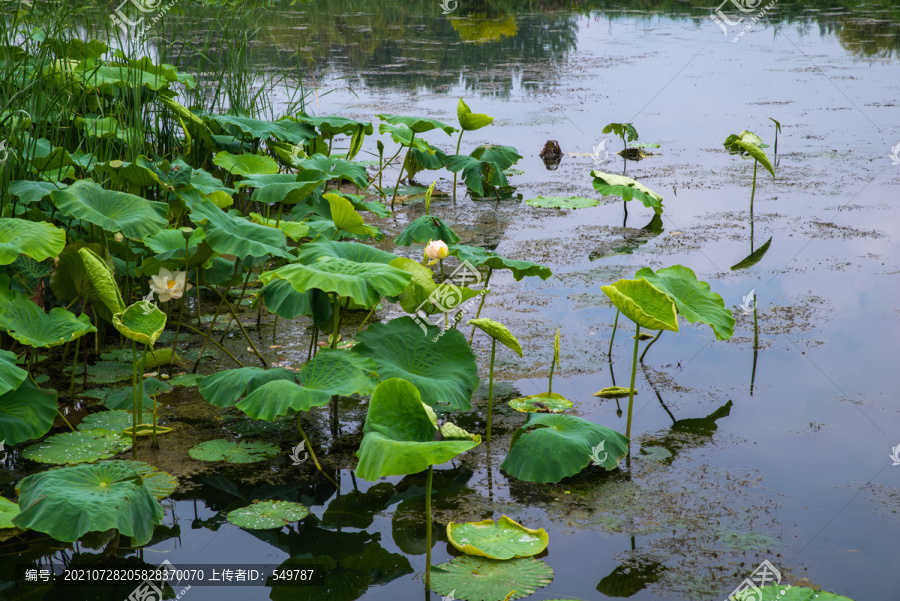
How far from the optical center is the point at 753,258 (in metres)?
3.82

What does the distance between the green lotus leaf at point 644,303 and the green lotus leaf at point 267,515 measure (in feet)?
3.51

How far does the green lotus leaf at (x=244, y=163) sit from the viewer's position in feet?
11.0

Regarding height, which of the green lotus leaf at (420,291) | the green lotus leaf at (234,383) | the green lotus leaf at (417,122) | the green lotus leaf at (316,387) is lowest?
the green lotus leaf at (234,383)

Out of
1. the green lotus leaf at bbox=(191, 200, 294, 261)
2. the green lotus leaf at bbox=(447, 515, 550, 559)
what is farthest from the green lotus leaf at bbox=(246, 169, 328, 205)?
the green lotus leaf at bbox=(447, 515, 550, 559)

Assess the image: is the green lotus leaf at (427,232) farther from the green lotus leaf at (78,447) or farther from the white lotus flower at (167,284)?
the green lotus leaf at (78,447)

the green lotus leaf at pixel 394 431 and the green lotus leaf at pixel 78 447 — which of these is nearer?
the green lotus leaf at pixel 394 431

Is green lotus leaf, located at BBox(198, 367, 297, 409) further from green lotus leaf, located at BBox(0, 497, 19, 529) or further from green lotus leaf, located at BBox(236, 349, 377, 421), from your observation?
green lotus leaf, located at BBox(0, 497, 19, 529)

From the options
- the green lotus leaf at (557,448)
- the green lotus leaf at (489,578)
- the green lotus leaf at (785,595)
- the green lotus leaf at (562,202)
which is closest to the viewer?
the green lotus leaf at (785,595)

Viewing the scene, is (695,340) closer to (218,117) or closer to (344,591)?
(344,591)

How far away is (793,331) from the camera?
10.0 feet

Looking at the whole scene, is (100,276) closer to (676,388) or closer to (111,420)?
(111,420)

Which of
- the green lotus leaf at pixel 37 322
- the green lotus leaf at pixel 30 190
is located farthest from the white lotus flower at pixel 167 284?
the green lotus leaf at pixel 30 190

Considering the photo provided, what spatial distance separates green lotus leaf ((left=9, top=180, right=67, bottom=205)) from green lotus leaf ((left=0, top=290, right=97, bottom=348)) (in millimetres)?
427

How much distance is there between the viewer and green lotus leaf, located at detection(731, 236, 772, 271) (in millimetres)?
3727
